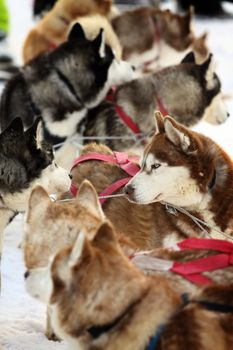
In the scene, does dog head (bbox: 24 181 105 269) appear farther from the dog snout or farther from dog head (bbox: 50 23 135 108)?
dog head (bbox: 50 23 135 108)

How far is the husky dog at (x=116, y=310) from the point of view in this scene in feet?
6.68

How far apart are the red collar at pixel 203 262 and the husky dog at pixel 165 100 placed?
2.14 metres

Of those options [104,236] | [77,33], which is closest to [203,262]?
[104,236]

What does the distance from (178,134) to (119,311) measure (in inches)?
48.9

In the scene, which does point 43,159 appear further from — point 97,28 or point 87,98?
point 97,28

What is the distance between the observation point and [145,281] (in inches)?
83.0

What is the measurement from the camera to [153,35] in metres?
7.20

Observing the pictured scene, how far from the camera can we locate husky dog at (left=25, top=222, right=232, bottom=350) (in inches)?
80.2

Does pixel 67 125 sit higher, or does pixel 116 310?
pixel 116 310

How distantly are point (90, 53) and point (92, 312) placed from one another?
295cm

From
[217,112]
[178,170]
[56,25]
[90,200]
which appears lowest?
[56,25]

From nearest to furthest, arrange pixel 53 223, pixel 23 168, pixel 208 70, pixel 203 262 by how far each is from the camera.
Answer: pixel 203 262
pixel 53 223
pixel 23 168
pixel 208 70

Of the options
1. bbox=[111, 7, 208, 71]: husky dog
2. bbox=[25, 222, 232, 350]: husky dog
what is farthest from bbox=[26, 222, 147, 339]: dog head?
bbox=[111, 7, 208, 71]: husky dog

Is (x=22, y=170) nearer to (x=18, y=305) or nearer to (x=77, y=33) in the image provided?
(x=18, y=305)
